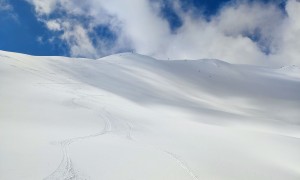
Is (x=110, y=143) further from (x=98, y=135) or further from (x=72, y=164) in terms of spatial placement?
(x=72, y=164)

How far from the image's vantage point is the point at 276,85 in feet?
164

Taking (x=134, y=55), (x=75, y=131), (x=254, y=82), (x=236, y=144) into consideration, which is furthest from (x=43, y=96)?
(x=254, y=82)

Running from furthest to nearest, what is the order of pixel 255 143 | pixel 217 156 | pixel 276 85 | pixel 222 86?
1. pixel 276 85
2. pixel 222 86
3. pixel 255 143
4. pixel 217 156

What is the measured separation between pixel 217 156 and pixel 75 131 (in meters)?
3.90

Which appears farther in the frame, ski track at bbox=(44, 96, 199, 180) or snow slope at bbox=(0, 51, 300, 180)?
snow slope at bbox=(0, 51, 300, 180)

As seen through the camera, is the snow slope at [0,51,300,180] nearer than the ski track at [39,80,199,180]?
No

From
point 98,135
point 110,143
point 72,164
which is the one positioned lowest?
point 72,164

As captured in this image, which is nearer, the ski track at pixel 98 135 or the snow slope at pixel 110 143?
the ski track at pixel 98 135

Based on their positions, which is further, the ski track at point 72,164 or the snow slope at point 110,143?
the snow slope at point 110,143

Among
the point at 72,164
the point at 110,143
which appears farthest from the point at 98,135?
the point at 72,164

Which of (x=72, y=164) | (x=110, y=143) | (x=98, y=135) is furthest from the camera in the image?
(x=98, y=135)

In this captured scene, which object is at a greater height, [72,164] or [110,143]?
[110,143]

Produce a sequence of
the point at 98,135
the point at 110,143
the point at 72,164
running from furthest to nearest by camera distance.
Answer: the point at 98,135 → the point at 110,143 → the point at 72,164

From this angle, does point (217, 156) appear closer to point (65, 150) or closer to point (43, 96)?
point (65, 150)
